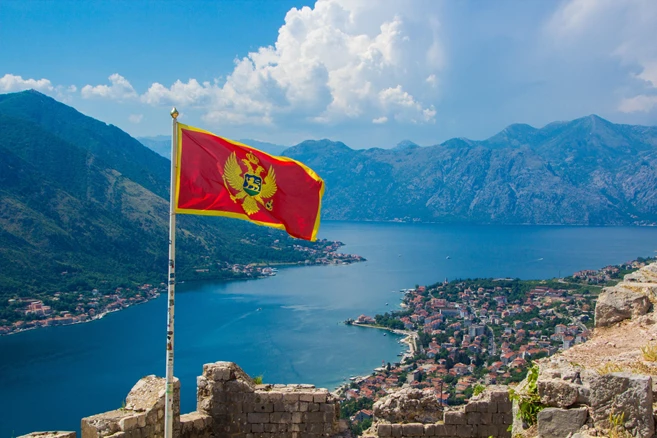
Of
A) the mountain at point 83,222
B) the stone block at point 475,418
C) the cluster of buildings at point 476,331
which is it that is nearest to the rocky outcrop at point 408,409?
the stone block at point 475,418

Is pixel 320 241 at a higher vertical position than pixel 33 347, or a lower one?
higher

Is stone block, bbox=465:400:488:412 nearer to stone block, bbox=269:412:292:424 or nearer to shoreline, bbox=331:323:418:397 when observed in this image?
stone block, bbox=269:412:292:424

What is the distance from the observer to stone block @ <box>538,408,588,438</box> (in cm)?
489

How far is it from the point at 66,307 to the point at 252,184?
70.9m

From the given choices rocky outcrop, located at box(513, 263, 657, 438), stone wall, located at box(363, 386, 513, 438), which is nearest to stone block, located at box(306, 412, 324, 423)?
stone wall, located at box(363, 386, 513, 438)

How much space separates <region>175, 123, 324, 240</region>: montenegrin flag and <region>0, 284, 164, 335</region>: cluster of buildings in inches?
2471

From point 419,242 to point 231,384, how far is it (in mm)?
161535

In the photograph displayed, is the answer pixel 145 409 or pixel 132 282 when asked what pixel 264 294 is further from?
pixel 145 409

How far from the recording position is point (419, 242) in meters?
167

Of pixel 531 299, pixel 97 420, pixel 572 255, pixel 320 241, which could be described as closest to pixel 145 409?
pixel 97 420

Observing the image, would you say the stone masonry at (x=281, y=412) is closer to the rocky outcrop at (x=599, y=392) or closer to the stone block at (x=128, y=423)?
the stone block at (x=128, y=423)

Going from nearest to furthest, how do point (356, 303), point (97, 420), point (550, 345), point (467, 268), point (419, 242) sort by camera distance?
1. point (97, 420)
2. point (550, 345)
3. point (356, 303)
4. point (467, 268)
5. point (419, 242)

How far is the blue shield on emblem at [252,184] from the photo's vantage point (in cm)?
740

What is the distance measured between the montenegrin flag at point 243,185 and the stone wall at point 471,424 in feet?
9.44
